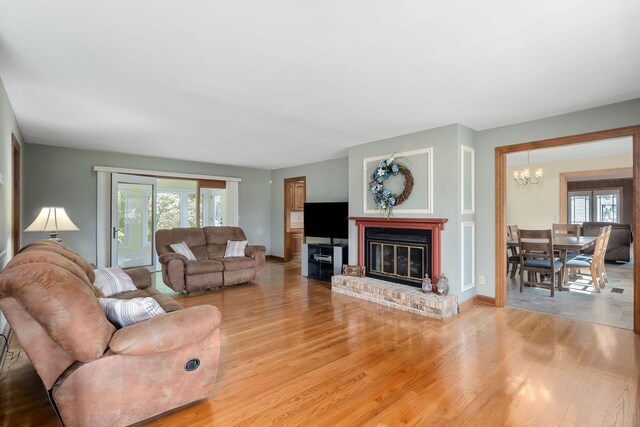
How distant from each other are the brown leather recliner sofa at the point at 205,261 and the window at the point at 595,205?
929cm

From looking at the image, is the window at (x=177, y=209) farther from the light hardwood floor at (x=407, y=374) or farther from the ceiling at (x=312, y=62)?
the light hardwood floor at (x=407, y=374)

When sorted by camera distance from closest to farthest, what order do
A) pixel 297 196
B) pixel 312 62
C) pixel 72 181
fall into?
pixel 312 62, pixel 72 181, pixel 297 196

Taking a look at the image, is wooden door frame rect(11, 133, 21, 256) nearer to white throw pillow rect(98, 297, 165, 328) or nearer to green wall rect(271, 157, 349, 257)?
white throw pillow rect(98, 297, 165, 328)

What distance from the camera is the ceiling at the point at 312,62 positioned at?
1.83 metres

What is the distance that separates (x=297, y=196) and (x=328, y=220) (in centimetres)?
206

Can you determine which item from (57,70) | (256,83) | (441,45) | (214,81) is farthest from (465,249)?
(57,70)

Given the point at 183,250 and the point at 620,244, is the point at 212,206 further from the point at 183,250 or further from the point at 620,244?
the point at 620,244

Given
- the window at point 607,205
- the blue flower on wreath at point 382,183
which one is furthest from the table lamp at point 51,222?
the window at point 607,205

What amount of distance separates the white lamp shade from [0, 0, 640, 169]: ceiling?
46.9 inches

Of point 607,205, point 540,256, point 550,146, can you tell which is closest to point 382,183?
point 550,146

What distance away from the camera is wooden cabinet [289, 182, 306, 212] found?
781 cm

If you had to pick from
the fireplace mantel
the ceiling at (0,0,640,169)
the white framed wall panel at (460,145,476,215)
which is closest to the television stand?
the fireplace mantel

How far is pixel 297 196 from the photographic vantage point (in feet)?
26.0

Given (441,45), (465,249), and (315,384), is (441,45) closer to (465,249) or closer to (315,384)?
(315,384)
